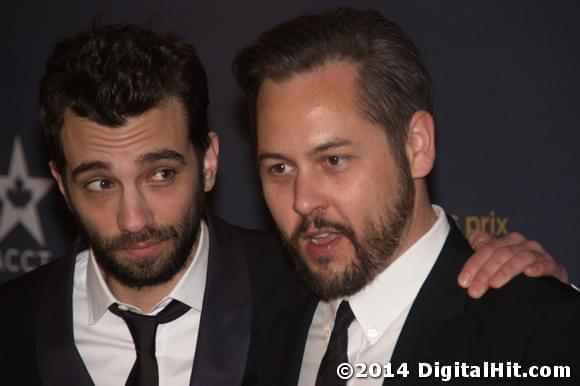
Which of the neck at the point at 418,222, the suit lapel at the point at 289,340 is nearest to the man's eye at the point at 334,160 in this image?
the neck at the point at 418,222

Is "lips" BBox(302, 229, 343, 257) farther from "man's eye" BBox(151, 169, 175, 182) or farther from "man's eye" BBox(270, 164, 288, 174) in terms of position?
"man's eye" BBox(151, 169, 175, 182)

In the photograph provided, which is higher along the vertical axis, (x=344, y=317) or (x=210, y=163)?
(x=210, y=163)

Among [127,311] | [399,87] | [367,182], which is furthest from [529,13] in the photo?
[127,311]

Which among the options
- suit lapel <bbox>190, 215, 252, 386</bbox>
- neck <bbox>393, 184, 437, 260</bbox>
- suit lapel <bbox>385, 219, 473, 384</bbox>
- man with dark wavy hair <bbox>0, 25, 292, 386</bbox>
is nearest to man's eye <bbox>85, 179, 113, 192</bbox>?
man with dark wavy hair <bbox>0, 25, 292, 386</bbox>

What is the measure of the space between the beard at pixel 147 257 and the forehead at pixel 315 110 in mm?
496

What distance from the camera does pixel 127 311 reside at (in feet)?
8.57

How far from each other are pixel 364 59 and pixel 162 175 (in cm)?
77

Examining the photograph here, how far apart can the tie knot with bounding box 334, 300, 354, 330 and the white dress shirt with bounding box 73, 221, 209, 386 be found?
0.58 meters

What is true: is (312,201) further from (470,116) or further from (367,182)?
(470,116)

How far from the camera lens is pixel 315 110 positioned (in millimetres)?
2107

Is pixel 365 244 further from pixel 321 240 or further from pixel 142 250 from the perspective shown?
pixel 142 250

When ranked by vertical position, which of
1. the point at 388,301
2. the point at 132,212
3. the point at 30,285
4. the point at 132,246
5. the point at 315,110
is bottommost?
the point at 388,301

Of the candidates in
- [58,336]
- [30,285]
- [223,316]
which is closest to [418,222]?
[223,316]

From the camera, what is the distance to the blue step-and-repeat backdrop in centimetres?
304
